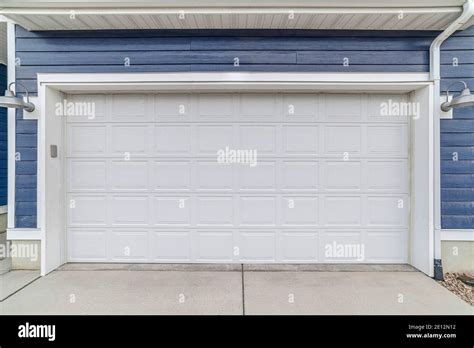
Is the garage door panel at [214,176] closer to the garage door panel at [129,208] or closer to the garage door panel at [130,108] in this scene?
the garage door panel at [129,208]

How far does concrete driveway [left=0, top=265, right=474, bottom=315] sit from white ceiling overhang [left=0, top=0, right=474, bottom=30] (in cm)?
302

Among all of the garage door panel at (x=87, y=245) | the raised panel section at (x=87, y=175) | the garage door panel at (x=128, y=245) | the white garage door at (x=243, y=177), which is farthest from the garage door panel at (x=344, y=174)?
the garage door panel at (x=87, y=245)

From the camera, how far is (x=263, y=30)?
3.58 meters

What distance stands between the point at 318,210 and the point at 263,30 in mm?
2414

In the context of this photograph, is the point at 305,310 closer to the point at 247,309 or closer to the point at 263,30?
the point at 247,309

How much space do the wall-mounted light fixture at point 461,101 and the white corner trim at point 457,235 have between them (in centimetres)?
151

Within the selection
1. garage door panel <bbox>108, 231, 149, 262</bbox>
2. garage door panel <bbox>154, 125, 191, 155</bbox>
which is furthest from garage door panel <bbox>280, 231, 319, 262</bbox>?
garage door panel <bbox>108, 231, 149, 262</bbox>

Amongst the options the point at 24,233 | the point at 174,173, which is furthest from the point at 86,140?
the point at 24,233

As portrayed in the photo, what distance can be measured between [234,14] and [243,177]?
1943mm

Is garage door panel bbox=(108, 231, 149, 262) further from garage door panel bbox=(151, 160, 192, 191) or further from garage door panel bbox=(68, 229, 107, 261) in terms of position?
garage door panel bbox=(151, 160, 192, 191)

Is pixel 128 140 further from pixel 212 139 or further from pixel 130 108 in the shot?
pixel 212 139

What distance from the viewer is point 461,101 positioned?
325 cm

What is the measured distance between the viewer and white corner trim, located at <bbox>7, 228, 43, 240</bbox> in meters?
3.65
